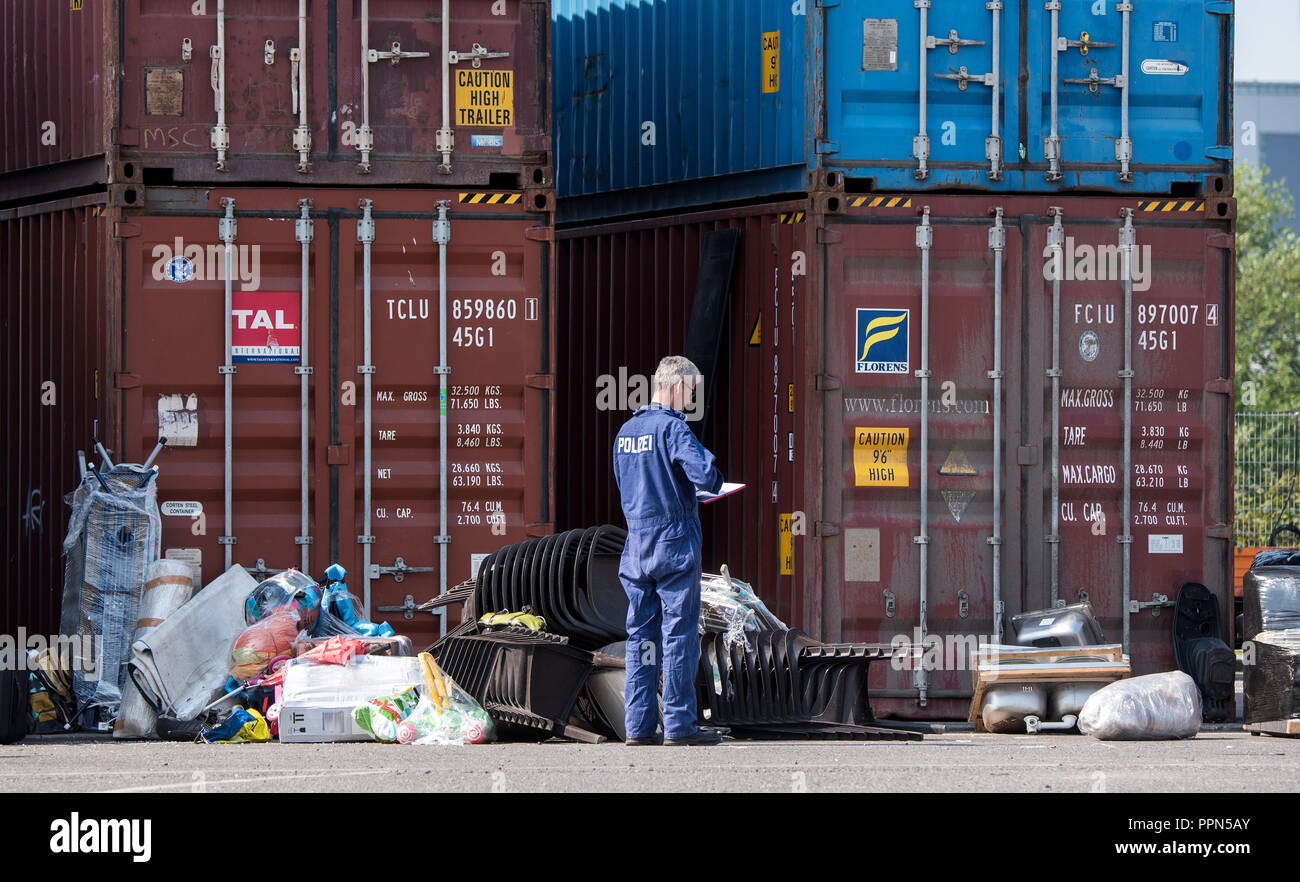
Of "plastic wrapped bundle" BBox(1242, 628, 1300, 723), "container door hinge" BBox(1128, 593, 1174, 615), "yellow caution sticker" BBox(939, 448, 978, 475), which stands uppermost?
"yellow caution sticker" BBox(939, 448, 978, 475)

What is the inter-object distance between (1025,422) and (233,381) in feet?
15.0

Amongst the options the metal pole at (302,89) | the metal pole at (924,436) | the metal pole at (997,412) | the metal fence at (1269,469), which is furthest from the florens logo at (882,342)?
the metal fence at (1269,469)

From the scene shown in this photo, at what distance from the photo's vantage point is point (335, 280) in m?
10.2

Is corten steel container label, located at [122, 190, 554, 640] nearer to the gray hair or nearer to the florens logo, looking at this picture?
the florens logo

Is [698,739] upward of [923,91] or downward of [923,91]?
downward

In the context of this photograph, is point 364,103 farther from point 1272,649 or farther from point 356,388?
point 1272,649

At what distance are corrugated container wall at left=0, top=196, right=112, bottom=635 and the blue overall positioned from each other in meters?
3.79

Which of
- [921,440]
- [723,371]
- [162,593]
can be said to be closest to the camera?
[162,593]

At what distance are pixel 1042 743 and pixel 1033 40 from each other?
4267 millimetres

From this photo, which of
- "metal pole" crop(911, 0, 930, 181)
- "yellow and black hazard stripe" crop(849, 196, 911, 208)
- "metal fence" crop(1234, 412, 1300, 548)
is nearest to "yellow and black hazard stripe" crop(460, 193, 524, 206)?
"yellow and black hazard stripe" crop(849, 196, 911, 208)

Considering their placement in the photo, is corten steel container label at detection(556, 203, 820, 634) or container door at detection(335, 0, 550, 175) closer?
container door at detection(335, 0, 550, 175)

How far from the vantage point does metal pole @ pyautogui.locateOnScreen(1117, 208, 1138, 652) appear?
34.8 feet

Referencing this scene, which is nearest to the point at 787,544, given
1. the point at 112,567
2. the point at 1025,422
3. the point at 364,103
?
the point at 1025,422

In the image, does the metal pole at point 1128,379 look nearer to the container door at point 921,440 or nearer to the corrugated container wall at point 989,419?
the corrugated container wall at point 989,419
